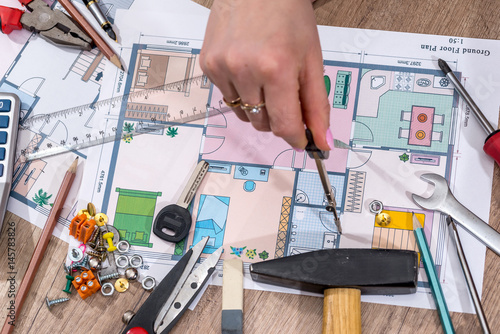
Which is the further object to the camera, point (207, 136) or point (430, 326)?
point (207, 136)

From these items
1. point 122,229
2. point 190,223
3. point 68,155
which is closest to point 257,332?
point 190,223

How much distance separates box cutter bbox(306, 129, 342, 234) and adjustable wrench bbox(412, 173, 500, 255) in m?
0.18

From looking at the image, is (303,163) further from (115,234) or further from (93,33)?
(93,33)

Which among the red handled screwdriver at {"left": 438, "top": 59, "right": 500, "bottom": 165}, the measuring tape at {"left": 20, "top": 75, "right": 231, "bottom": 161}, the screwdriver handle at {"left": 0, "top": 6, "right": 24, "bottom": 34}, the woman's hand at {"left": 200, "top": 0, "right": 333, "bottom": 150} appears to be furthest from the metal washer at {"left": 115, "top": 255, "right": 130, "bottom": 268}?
the red handled screwdriver at {"left": 438, "top": 59, "right": 500, "bottom": 165}

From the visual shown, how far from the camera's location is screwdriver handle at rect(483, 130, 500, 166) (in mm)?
1092

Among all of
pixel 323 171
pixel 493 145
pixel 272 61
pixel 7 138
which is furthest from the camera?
pixel 7 138

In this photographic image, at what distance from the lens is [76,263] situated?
3.84 ft

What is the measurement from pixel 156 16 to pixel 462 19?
0.73 metres

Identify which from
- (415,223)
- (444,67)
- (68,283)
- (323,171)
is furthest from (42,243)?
(444,67)

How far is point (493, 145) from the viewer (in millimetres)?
1097

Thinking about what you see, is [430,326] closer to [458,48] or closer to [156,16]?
[458,48]

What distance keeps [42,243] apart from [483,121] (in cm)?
102

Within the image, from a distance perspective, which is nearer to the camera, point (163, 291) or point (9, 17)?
point (163, 291)

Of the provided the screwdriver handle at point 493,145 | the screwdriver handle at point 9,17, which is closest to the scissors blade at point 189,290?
the screwdriver handle at point 493,145
